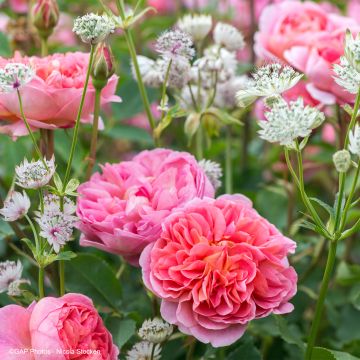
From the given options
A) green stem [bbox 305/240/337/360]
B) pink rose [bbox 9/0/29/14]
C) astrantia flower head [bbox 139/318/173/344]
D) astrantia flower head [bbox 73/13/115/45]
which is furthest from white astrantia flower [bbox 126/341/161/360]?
pink rose [bbox 9/0/29/14]

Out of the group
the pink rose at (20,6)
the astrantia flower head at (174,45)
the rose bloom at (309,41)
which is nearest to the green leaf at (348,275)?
the rose bloom at (309,41)

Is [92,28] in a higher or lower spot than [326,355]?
higher

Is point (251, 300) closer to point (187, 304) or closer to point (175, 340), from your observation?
point (187, 304)

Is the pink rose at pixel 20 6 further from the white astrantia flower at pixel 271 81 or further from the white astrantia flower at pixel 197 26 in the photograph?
the white astrantia flower at pixel 271 81

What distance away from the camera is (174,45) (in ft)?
1.97

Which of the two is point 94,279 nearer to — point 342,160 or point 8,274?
point 8,274

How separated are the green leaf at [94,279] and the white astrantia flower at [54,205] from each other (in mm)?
119

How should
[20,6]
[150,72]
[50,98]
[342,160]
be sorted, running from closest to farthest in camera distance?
[342,160] → [50,98] → [150,72] → [20,6]

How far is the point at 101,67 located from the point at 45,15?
6.1 inches

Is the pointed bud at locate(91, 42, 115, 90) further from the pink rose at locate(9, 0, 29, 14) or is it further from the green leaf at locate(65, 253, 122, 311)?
the pink rose at locate(9, 0, 29, 14)

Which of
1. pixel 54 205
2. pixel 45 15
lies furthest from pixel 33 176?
pixel 45 15

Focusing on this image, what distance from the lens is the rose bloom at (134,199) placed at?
534 mm

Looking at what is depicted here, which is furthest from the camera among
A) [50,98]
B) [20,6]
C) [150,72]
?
[20,6]

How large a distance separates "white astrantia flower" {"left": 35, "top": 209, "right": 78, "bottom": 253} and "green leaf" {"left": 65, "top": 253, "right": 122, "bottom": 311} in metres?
0.14
